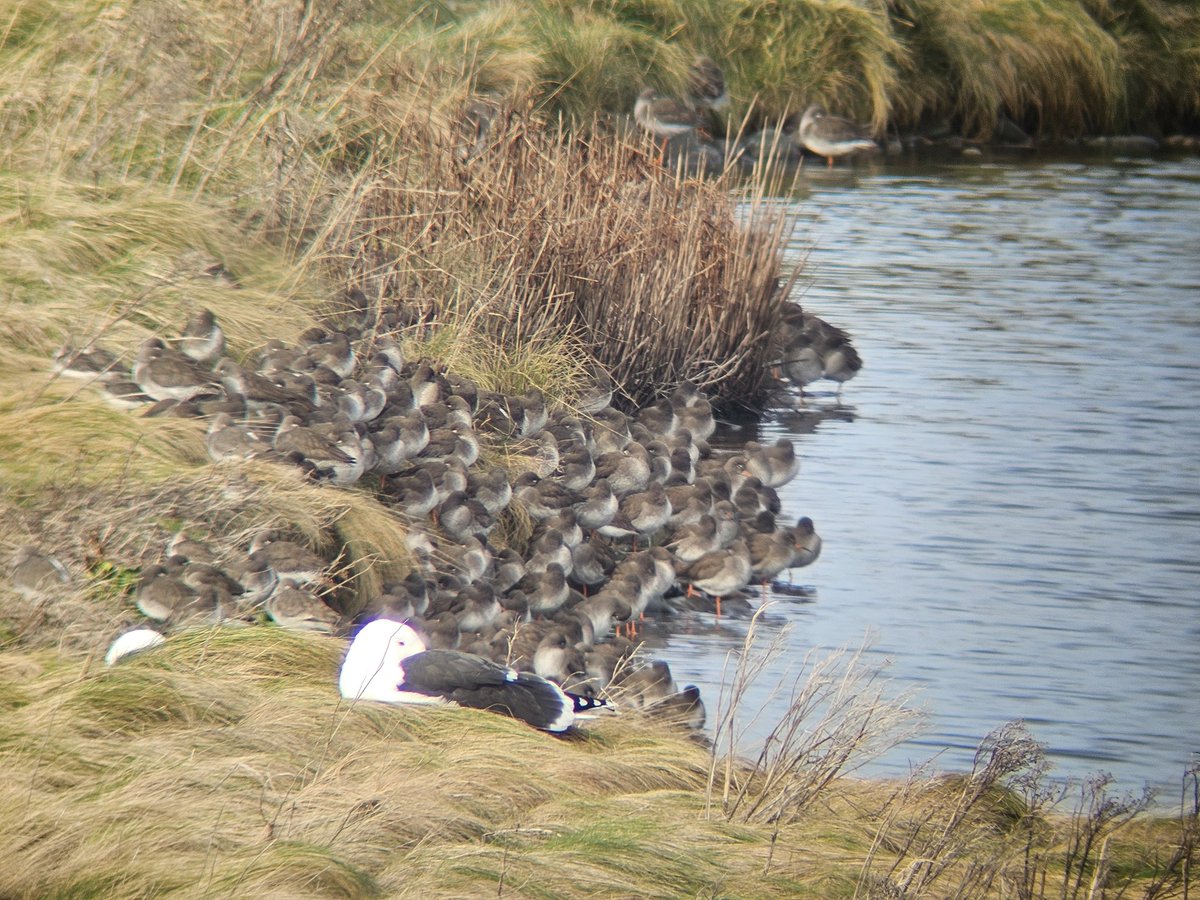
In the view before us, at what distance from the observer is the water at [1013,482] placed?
7.71m

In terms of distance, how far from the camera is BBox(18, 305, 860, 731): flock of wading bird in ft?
19.8

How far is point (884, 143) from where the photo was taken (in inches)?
1054

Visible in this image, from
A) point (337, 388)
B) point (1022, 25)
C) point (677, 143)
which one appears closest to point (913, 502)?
point (337, 388)

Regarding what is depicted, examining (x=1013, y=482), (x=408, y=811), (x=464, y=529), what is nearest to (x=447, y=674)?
(x=408, y=811)

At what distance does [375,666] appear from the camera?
558 centimetres

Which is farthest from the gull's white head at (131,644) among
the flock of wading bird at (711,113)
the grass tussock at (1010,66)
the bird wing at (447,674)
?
the grass tussock at (1010,66)

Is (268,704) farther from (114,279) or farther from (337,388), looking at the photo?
(114,279)

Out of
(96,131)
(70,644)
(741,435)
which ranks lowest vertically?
(741,435)

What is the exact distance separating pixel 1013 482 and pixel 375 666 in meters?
6.61

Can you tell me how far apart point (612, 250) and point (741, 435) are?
79.7 inches

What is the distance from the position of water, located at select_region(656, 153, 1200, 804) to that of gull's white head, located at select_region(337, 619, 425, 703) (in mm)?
2177

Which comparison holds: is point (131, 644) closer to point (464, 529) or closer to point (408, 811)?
point (408, 811)

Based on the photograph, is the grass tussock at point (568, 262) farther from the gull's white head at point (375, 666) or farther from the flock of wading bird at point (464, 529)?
the gull's white head at point (375, 666)

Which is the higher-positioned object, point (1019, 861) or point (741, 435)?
point (1019, 861)
